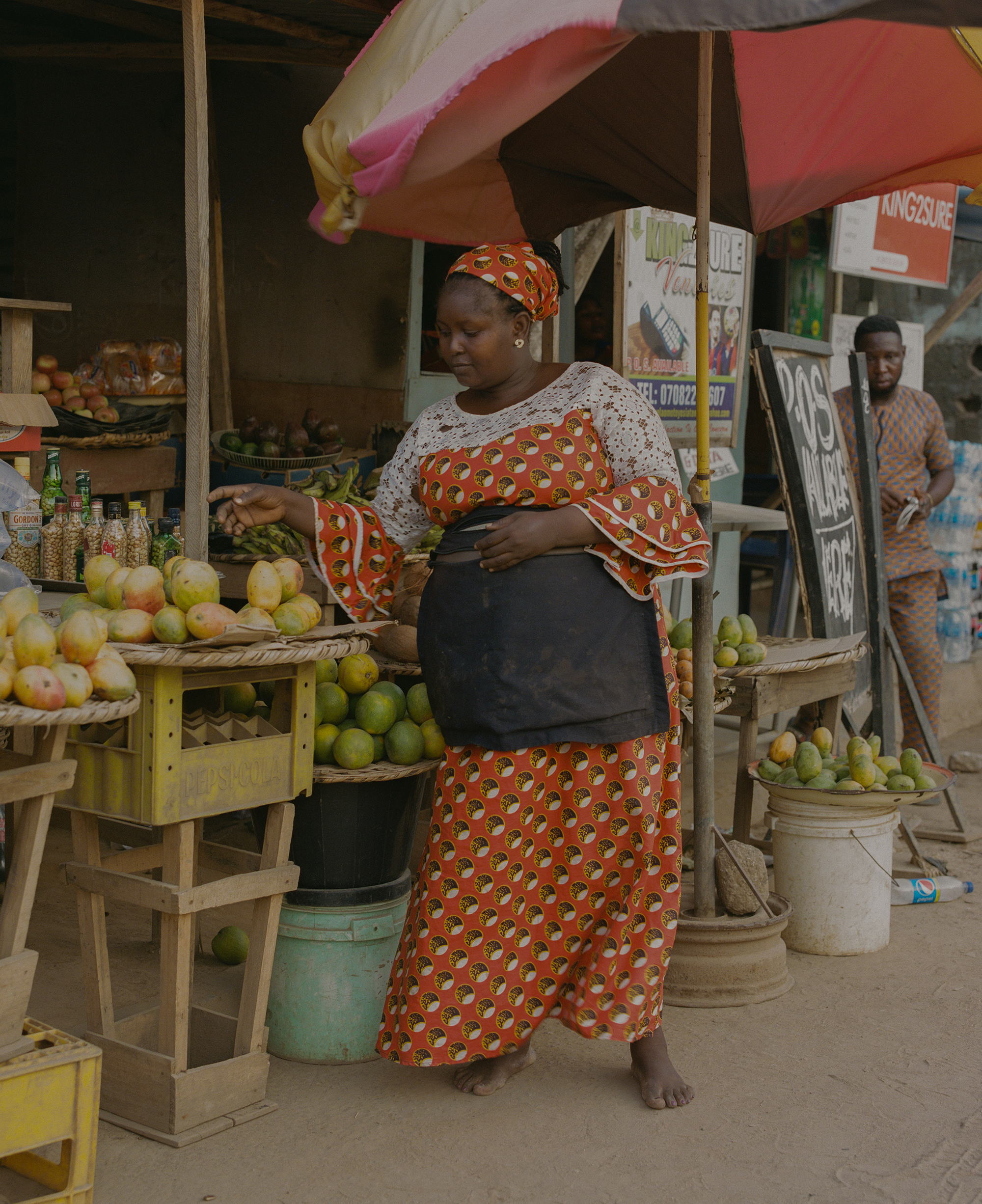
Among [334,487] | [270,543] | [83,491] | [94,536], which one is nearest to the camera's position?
[94,536]

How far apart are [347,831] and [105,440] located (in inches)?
105

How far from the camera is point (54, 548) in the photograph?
410 centimetres

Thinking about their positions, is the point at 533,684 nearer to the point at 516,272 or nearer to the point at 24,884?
the point at 516,272

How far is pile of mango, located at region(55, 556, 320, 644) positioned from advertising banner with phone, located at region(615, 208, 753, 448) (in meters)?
3.29

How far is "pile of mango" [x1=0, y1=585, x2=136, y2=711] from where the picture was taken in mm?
2260

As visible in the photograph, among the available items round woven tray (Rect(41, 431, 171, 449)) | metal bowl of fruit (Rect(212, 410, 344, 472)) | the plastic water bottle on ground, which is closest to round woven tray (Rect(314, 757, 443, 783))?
the plastic water bottle on ground

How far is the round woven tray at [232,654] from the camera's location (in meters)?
2.60

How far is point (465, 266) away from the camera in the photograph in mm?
2891

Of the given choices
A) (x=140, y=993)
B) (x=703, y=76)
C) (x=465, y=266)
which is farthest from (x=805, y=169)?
(x=140, y=993)

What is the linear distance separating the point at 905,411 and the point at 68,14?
4919mm

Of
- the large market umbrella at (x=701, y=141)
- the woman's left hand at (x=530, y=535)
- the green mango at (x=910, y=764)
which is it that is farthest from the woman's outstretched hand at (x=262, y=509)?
the green mango at (x=910, y=764)

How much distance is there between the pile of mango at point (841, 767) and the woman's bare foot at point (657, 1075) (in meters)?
1.22

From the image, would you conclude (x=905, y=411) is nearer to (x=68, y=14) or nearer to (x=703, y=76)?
(x=703, y=76)

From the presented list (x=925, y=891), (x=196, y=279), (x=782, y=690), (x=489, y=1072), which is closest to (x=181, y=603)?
(x=196, y=279)
